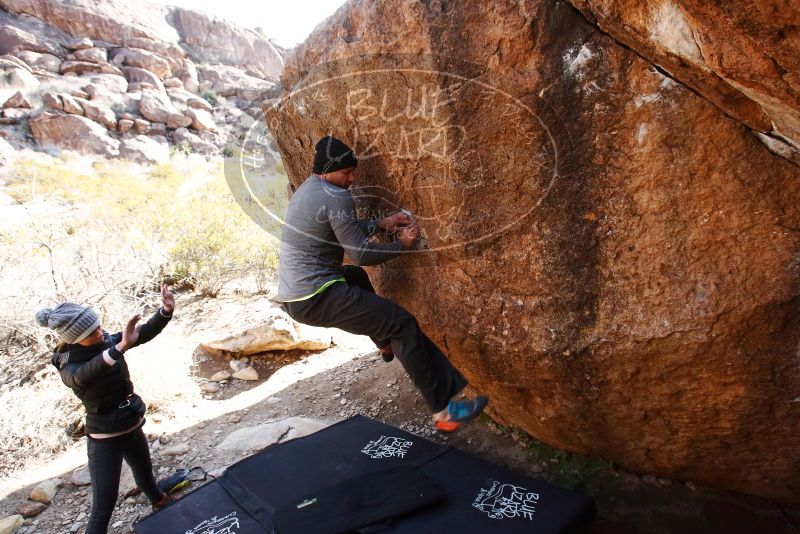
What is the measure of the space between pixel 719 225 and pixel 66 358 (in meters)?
3.02

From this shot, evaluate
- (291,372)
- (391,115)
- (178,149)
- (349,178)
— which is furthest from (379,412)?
(178,149)

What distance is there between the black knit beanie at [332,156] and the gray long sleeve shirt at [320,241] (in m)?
0.09

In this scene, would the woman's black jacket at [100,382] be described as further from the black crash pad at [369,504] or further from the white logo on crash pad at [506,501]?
the white logo on crash pad at [506,501]

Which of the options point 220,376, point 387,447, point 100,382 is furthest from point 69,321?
point 220,376

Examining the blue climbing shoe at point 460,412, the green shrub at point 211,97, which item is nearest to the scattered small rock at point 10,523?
the blue climbing shoe at point 460,412

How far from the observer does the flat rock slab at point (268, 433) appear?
3.52 metres

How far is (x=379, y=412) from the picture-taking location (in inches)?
146

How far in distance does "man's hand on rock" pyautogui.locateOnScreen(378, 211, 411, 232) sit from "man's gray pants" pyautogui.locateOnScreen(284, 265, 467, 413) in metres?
0.40

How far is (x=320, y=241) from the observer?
2531 millimetres

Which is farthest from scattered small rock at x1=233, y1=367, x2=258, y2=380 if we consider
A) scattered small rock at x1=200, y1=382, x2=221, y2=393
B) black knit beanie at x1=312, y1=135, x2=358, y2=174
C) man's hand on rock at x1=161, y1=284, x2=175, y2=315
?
black knit beanie at x1=312, y1=135, x2=358, y2=174

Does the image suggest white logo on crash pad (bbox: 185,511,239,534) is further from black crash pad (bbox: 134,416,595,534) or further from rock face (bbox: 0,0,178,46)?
rock face (bbox: 0,0,178,46)

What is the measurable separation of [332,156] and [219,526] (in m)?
1.95

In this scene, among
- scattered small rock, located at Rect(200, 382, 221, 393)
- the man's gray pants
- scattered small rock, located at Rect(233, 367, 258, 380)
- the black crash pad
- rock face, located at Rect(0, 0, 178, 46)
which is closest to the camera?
the black crash pad

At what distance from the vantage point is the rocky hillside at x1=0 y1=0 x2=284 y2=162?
17828 millimetres
